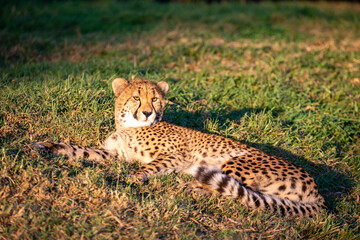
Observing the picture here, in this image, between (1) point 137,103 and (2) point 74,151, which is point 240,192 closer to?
(1) point 137,103

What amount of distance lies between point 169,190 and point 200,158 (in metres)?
0.54

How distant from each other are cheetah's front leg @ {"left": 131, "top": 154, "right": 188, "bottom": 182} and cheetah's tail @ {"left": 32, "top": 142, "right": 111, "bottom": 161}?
0.45 m

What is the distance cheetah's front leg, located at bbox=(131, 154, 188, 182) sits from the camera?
3147 millimetres

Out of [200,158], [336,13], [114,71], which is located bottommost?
[200,158]

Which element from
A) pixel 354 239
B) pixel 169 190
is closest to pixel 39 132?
pixel 169 190

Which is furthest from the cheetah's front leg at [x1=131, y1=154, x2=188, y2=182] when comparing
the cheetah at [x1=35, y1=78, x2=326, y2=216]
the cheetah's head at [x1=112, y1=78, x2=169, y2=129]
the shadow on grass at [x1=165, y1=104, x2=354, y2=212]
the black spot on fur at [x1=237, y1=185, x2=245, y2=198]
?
the shadow on grass at [x1=165, y1=104, x2=354, y2=212]

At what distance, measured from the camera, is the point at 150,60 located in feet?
20.0

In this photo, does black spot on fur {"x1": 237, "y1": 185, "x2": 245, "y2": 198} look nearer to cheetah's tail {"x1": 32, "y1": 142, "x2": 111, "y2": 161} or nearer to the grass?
the grass

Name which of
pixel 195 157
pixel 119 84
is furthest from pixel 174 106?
pixel 195 157

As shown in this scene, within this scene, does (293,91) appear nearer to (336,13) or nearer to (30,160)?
(30,160)

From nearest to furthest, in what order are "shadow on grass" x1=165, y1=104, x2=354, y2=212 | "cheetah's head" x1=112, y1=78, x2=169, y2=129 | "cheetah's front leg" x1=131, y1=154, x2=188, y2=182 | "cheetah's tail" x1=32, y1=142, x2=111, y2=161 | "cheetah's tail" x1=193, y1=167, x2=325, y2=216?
"cheetah's tail" x1=193, y1=167, x2=325, y2=216
"cheetah's front leg" x1=131, y1=154, x2=188, y2=182
"cheetah's tail" x1=32, y1=142, x2=111, y2=161
"cheetah's head" x1=112, y1=78, x2=169, y2=129
"shadow on grass" x1=165, y1=104, x2=354, y2=212

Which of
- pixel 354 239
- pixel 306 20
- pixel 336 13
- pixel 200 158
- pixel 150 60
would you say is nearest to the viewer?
pixel 354 239

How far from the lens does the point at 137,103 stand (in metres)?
3.53

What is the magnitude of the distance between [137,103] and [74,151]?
0.71 m
